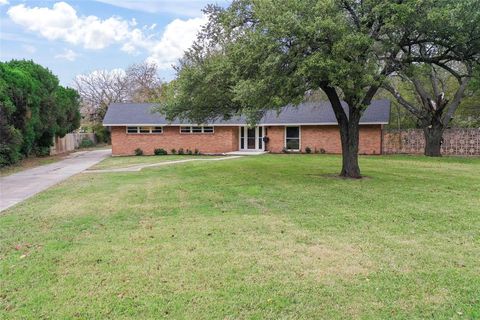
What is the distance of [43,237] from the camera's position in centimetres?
625

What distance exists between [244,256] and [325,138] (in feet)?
75.8

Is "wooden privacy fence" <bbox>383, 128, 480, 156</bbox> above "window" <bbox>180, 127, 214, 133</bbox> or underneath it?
underneath

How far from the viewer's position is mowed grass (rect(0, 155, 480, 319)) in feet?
12.6

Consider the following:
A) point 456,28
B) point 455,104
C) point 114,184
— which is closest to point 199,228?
point 114,184

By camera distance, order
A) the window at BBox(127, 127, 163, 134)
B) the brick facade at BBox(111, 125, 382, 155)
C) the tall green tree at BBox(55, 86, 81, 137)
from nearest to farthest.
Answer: the brick facade at BBox(111, 125, 382, 155) → the tall green tree at BBox(55, 86, 81, 137) → the window at BBox(127, 127, 163, 134)

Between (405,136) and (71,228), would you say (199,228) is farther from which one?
(405,136)

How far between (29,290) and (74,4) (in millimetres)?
11522

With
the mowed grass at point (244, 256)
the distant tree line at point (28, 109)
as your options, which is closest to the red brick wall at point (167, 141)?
the distant tree line at point (28, 109)

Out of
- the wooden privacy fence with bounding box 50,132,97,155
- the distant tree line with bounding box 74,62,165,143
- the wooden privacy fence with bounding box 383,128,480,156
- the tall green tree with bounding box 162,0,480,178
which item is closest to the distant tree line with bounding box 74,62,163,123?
the distant tree line with bounding box 74,62,165,143

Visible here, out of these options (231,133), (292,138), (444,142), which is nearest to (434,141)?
(444,142)

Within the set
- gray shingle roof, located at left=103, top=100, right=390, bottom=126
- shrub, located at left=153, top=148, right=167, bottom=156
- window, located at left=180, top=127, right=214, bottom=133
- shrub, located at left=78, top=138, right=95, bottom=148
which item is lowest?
shrub, located at left=153, top=148, right=167, bottom=156

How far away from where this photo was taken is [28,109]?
20.3 metres

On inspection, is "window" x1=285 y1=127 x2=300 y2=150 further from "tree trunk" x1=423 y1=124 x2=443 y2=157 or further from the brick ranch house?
"tree trunk" x1=423 y1=124 x2=443 y2=157

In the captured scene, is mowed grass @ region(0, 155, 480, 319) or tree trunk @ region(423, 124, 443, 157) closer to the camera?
mowed grass @ region(0, 155, 480, 319)
